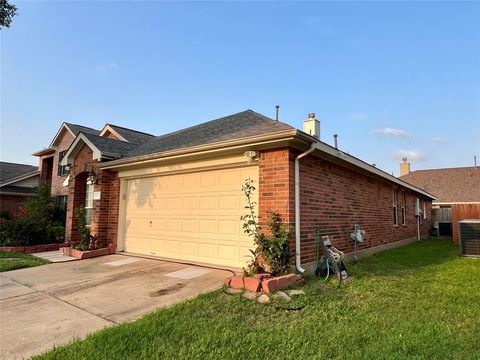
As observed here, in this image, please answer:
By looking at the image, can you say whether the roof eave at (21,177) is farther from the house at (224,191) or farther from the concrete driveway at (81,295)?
the concrete driveway at (81,295)

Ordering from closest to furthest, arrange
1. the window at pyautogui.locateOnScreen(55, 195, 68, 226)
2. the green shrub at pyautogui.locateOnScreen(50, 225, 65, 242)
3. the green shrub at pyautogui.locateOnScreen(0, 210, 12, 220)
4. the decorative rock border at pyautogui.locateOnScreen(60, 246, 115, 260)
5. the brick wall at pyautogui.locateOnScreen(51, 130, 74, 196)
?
1. the decorative rock border at pyautogui.locateOnScreen(60, 246, 115, 260)
2. the green shrub at pyautogui.locateOnScreen(50, 225, 65, 242)
3. the window at pyautogui.locateOnScreen(55, 195, 68, 226)
4. the brick wall at pyautogui.locateOnScreen(51, 130, 74, 196)
5. the green shrub at pyautogui.locateOnScreen(0, 210, 12, 220)

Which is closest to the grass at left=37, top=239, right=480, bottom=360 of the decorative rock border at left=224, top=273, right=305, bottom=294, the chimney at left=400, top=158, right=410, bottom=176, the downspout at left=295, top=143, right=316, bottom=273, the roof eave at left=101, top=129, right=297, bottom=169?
the decorative rock border at left=224, top=273, right=305, bottom=294

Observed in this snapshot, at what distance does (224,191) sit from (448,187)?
2680cm

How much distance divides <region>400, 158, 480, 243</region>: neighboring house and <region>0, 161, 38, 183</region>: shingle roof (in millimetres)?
30449

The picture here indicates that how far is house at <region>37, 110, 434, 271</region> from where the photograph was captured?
5872 mm

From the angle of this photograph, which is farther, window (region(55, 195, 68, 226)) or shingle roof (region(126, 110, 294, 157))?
window (region(55, 195, 68, 226))

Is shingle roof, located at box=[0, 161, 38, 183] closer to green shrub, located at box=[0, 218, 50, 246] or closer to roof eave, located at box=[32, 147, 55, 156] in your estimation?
roof eave, located at box=[32, 147, 55, 156]

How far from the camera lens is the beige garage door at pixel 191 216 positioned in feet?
22.0

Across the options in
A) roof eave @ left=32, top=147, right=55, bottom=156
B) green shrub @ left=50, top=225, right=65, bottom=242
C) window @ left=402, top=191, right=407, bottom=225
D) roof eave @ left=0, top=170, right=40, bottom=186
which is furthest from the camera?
roof eave @ left=32, top=147, right=55, bottom=156

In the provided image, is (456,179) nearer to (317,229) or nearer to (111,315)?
(317,229)

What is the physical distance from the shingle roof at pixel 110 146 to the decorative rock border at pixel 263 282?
6.33m

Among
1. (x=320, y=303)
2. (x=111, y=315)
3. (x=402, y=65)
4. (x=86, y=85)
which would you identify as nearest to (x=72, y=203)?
(x=86, y=85)

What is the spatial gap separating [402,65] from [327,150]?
6316 mm

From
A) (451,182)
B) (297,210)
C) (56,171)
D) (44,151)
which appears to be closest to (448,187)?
(451,182)
